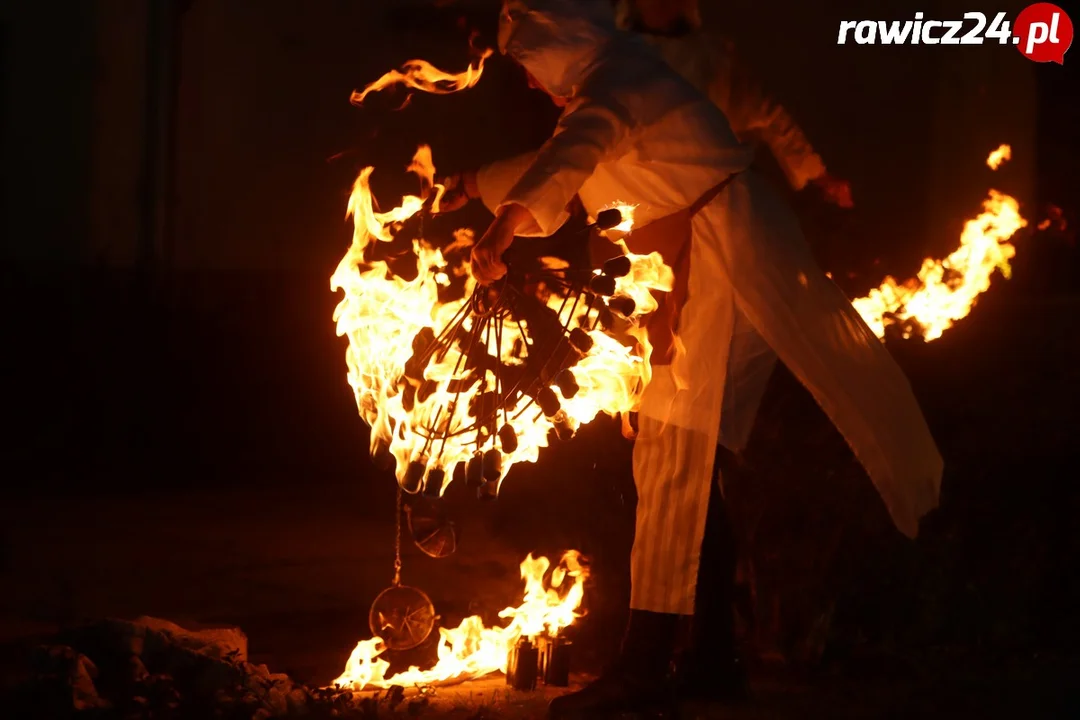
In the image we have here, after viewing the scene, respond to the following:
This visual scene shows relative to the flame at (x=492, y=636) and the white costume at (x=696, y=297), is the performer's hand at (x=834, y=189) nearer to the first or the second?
the white costume at (x=696, y=297)

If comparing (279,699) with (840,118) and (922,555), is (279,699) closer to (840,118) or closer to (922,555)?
(922,555)

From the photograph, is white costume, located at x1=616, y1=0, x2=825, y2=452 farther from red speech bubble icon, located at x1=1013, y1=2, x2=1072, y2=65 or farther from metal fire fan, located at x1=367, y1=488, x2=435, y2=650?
red speech bubble icon, located at x1=1013, y1=2, x2=1072, y2=65

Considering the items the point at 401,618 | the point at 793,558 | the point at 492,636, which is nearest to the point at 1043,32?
the point at 793,558

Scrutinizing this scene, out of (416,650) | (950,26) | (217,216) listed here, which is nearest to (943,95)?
(950,26)

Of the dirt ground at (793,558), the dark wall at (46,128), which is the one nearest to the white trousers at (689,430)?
the dirt ground at (793,558)

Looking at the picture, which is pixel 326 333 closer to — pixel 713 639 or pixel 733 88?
pixel 733 88

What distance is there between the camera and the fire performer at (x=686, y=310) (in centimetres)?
459

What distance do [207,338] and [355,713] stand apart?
6.37m

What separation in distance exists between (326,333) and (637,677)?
634 centimetres

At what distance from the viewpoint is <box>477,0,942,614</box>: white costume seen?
4578mm

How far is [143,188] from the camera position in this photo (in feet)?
35.1

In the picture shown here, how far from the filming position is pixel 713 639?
512 centimetres

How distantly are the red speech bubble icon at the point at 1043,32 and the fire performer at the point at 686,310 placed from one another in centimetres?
765

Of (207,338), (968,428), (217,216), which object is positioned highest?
(217,216)
